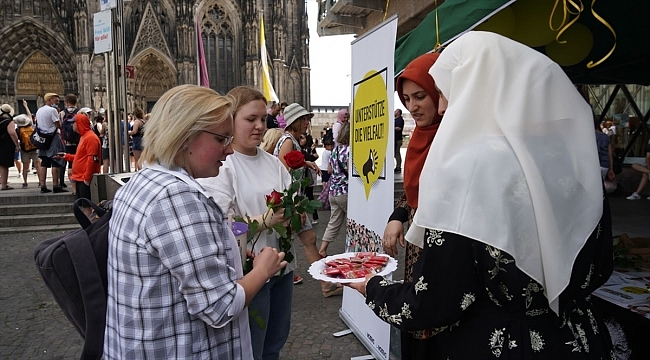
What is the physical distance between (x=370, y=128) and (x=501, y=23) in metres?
1.11

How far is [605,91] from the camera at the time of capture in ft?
37.4

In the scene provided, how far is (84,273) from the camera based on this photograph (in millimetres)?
1622

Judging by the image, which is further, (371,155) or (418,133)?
(371,155)

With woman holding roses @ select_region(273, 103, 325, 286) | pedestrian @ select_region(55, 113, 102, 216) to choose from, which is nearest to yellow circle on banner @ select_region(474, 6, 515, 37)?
woman holding roses @ select_region(273, 103, 325, 286)

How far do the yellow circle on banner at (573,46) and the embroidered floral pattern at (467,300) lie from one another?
3162mm

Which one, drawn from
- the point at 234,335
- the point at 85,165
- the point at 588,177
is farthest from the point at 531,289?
the point at 85,165

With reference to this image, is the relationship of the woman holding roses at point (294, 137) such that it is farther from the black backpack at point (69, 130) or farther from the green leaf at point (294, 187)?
the black backpack at point (69, 130)

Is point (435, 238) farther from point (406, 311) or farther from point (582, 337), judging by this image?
point (582, 337)

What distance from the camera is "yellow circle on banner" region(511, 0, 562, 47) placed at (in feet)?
10.5

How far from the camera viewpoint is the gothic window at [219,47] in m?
32.8

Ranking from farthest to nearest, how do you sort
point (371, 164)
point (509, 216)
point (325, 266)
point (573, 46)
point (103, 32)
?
point (103, 32) < point (573, 46) < point (371, 164) < point (325, 266) < point (509, 216)

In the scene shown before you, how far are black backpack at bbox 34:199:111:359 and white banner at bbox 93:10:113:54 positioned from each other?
24.0 ft

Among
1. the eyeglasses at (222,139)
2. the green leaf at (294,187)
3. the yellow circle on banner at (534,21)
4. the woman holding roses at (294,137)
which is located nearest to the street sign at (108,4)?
the woman holding roses at (294,137)

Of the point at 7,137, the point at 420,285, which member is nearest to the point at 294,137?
the point at 420,285
